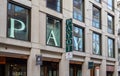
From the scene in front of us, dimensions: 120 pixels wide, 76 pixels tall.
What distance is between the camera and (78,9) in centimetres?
3153

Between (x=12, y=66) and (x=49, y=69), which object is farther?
(x=49, y=69)

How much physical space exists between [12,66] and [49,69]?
182 inches

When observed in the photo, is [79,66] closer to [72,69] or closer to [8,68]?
[72,69]

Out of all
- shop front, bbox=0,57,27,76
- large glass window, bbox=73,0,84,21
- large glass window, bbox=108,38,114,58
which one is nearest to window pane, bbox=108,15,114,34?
large glass window, bbox=108,38,114,58

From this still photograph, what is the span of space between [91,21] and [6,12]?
13797 mm

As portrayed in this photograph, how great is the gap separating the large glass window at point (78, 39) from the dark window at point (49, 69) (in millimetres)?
3189

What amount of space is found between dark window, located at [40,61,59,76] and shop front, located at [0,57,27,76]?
246cm

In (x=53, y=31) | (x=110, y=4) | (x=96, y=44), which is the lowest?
(x=96, y=44)

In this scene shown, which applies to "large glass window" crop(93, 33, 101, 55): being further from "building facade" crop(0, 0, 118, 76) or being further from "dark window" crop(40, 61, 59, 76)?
"dark window" crop(40, 61, 59, 76)

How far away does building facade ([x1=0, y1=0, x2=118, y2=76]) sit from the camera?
22.1 m

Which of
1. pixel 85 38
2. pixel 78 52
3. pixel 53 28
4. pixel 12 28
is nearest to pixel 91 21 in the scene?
pixel 85 38

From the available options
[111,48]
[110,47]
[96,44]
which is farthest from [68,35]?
[111,48]

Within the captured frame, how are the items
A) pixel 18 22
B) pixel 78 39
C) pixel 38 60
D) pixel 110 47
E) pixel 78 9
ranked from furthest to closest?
pixel 110 47 < pixel 78 9 < pixel 78 39 < pixel 38 60 < pixel 18 22

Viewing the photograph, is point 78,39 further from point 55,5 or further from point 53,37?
point 55,5
